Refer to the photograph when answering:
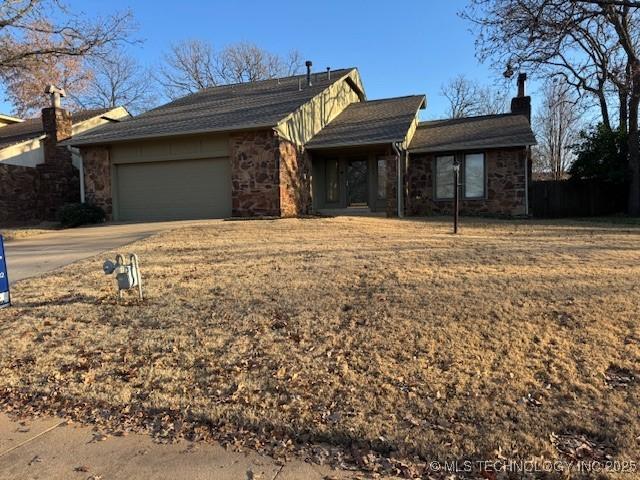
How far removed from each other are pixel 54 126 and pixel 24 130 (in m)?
4.59

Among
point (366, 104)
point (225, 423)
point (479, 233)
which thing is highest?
point (366, 104)

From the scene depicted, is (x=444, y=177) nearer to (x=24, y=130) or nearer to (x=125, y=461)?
(x=125, y=461)

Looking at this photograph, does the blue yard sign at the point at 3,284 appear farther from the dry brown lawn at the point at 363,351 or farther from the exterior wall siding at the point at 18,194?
the exterior wall siding at the point at 18,194

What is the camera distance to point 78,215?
50.2 ft

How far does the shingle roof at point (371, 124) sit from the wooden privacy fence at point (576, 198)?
6.03 metres

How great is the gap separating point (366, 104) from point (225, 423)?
2004cm

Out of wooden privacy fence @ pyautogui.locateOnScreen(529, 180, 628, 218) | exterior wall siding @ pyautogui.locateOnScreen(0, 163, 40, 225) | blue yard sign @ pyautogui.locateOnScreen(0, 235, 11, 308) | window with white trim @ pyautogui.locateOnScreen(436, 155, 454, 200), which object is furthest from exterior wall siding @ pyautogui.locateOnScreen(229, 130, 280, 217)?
wooden privacy fence @ pyautogui.locateOnScreen(529, 180, 628, 218)

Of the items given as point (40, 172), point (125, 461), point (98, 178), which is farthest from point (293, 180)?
point (125, 461)

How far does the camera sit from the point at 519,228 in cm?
1198

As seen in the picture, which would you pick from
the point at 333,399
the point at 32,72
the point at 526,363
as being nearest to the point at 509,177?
the point at 526,363

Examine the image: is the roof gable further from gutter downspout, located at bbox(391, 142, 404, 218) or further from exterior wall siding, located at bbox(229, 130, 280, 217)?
gutter downspout, located at bbox(391, 142, 404, 218)

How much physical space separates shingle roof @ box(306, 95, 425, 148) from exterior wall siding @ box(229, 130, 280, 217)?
8.54ft

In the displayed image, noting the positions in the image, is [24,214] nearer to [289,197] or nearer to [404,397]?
[289,197]

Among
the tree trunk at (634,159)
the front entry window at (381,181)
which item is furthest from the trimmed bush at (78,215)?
the tree trunk at (634,159)
